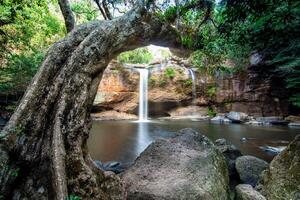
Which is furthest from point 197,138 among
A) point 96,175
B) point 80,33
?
point 80,33

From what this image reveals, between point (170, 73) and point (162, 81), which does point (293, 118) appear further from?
point (162, 81)

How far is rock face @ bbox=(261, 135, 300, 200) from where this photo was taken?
3947 mm

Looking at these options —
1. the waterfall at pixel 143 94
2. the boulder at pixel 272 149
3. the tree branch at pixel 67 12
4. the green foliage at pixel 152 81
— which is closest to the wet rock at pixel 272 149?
the boulder at pixel 272 149

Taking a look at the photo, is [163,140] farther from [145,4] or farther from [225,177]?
[145,4]

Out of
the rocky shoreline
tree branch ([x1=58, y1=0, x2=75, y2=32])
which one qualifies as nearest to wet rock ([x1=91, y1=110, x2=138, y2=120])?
the rocky shoreline

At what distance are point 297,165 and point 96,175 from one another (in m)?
3.18

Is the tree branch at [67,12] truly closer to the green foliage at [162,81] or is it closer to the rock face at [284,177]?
the rock face at [284,177]

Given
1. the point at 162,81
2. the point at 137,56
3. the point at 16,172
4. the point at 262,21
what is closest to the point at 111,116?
the point at 162,81

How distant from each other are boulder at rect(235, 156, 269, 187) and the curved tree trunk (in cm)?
326

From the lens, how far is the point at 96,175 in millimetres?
3244

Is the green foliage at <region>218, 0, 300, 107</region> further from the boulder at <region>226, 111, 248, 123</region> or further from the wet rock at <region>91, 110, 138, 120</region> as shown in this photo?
the wet rock at <region>91, 110, 138, 120</region>

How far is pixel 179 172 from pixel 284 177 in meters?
1.73

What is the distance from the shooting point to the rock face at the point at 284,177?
395 cm

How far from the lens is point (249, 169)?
5723 mm
